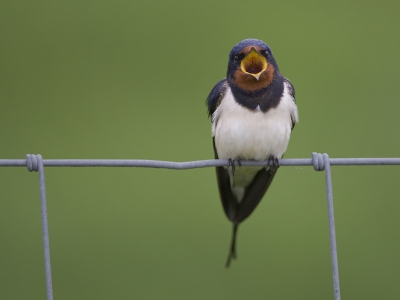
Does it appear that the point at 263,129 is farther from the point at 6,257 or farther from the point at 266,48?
the point at 6,257

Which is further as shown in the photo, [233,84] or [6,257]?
[6,257]

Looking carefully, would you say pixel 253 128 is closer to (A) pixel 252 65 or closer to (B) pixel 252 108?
(B) pixel 252 108

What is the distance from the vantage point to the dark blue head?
5.89 feet

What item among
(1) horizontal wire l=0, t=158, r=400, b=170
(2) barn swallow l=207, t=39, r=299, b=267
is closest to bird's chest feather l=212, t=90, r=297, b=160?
(2) barn swallow l=207, t=39, r=299, b=267

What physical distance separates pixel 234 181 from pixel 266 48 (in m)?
0.48

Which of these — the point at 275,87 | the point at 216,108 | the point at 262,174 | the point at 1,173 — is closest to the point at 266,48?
the point at 275,87

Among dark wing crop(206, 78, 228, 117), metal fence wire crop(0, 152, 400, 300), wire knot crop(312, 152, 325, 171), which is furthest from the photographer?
dark wing crop(206, 78, 228, 117)

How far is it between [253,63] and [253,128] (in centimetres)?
16

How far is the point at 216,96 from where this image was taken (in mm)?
1945

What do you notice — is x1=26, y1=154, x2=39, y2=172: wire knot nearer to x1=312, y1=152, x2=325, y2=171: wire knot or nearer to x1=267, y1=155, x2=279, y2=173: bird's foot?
x1=312, y1=152, x2=325, y2=171: wire knot

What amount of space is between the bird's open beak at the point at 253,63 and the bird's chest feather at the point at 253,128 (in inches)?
3.1

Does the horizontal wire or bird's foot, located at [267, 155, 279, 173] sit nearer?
the horizontal wire

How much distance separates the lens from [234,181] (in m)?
2.15

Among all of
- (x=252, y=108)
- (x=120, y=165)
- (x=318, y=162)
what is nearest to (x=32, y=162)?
(x=120, y=165)
